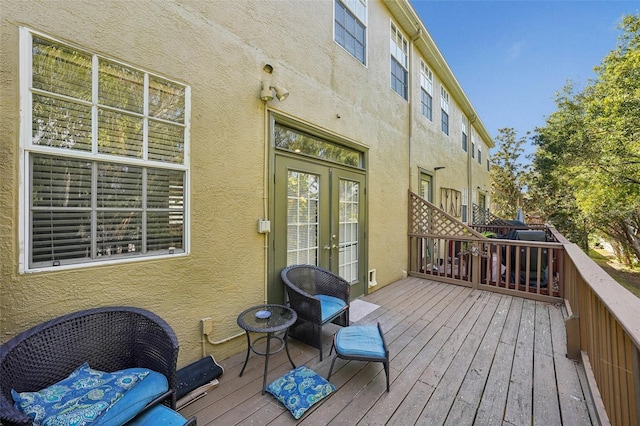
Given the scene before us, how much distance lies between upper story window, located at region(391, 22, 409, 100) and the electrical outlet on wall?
5.66 metres

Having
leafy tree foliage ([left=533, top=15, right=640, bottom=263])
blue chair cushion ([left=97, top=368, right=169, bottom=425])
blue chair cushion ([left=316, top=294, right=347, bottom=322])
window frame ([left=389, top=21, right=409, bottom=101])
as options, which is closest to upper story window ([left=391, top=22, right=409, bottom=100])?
window frame ([left=389, top=21, right=409, bottom=101])

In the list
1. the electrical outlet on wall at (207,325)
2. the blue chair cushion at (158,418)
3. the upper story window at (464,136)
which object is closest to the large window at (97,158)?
the electrical outlet on wall at (207,325)

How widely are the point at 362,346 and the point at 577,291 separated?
268 centimetres

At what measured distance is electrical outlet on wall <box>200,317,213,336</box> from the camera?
2445mm

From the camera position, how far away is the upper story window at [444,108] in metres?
8.23

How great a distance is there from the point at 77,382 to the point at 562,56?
737 inches

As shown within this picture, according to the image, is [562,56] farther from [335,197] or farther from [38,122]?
[38,122]

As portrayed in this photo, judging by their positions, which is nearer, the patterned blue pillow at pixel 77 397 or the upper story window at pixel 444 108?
the patterned blue pillow at pixel 77 397

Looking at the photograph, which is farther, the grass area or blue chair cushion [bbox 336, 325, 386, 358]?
the grass area

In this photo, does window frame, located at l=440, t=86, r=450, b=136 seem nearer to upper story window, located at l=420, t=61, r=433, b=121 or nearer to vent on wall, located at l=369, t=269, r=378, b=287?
upper story window, located at l=420, t=61, r=433, b=121

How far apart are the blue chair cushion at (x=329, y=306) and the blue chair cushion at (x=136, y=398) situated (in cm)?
150

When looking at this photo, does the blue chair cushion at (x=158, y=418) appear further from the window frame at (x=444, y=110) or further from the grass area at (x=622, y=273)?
the grass area at (x=622, y=273)

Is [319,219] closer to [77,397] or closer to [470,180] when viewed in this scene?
[77,397]

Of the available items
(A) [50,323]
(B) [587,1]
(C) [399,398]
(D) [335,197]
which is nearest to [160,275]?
(A) [50,323]
